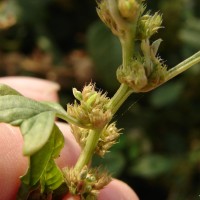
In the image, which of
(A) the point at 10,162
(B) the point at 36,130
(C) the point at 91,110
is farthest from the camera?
(A) the point at 10,162

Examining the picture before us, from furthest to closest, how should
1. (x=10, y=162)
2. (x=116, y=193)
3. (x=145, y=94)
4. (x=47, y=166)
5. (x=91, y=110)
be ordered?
1. (x=145, y=94)
2. (x=116, y=193)
3. (x=10, y=162)
4. (x=47, y=166)
5. (x=91, y=110)

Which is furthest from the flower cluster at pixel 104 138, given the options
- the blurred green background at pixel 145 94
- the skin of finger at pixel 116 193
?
the blurred green background at pixel 145 94

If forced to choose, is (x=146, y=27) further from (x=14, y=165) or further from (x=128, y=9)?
(x=14, y=165)

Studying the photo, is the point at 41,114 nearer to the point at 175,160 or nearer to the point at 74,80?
the point at 175,160

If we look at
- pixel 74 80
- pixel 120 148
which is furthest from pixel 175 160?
pixel 74 80

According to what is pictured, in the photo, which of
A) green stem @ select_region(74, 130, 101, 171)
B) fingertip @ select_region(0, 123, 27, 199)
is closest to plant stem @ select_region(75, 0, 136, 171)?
green stem @ select_region(74, 130, 101, 171)

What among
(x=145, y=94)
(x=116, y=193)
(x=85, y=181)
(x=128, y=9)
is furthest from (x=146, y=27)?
(x=145, y=94)

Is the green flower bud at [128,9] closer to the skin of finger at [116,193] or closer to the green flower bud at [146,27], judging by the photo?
the green flower bud at [146,27]
